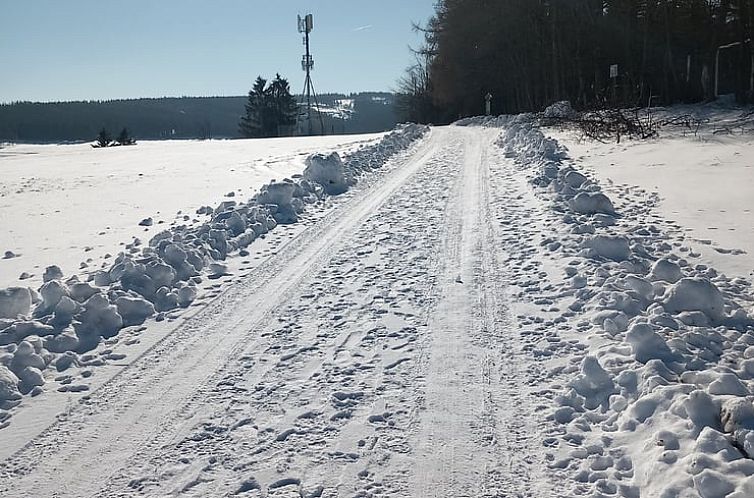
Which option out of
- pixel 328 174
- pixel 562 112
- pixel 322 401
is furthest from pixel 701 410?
pixel 562 112

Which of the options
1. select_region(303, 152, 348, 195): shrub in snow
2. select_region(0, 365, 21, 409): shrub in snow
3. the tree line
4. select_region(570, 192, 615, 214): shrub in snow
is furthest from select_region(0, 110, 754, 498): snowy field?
the tree line

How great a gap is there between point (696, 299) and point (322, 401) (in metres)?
3.27

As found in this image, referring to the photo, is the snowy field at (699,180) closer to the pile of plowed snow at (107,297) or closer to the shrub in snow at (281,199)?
the pile of plowed snow at (107,297)

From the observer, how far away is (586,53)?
41438 millimetres

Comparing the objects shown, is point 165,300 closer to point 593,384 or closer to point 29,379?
point 29,379

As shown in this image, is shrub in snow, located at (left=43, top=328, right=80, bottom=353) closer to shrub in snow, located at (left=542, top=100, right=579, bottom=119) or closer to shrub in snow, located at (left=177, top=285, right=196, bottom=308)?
shrub in snow, located at (left=177, top=285, right=196, bottom=308)

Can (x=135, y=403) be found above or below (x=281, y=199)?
below

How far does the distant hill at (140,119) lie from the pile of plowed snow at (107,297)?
96119mm

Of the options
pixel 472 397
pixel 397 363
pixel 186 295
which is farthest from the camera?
pixel 186 295

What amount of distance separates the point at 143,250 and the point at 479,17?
4939 centimetres

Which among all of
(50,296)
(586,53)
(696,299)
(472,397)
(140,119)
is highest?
(140,119)

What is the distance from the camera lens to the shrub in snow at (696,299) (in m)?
5.32

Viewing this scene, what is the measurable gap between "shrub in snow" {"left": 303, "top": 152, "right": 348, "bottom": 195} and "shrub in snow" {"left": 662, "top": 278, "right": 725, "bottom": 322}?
8688mm

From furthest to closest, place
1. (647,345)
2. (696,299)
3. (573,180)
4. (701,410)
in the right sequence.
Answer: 1. (573,180)
2. (696,299)
3. (647,345)
4. (701,410)
